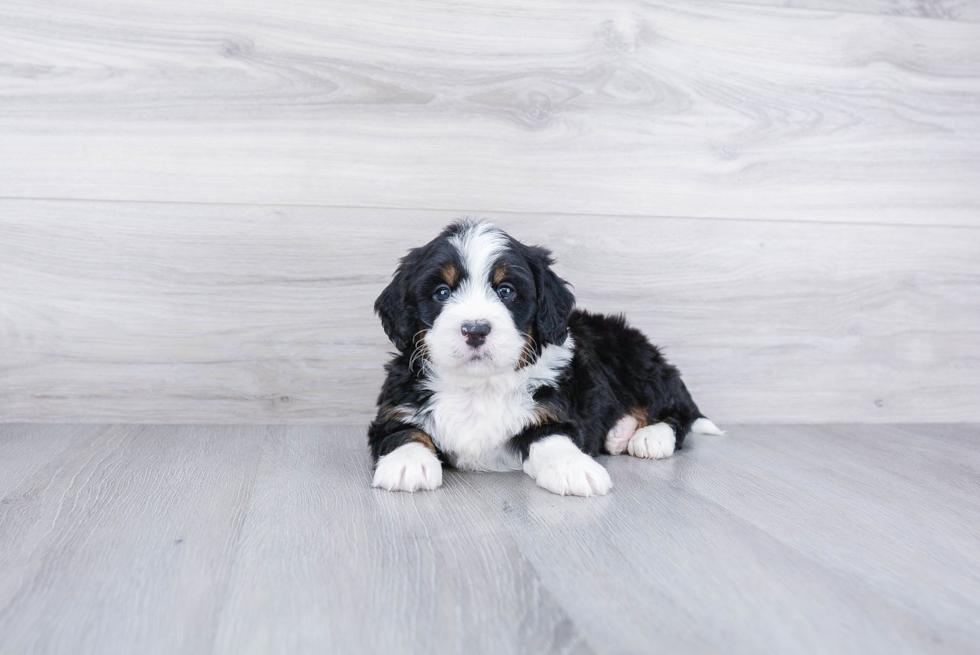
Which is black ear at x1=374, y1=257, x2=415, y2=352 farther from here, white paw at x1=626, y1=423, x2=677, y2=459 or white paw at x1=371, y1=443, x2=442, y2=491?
white paw at x1=626, y1=423, x2=677, y2=459

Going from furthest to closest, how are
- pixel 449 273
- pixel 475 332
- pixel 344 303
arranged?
pixel 344 303, pixel 449 273, pixel 475 332

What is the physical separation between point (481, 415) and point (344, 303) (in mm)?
740

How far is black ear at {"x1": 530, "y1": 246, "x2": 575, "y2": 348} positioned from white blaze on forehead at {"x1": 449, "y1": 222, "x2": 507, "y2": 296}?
111 mm

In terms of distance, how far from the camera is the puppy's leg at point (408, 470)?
1.59 m

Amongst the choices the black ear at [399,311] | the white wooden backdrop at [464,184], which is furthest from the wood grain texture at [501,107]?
the black ear at [399,311]

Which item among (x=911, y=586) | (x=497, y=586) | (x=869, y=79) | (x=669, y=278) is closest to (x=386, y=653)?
(x=497, y=586)

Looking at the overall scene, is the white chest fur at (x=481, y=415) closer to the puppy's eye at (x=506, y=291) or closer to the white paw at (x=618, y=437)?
the puppy's eye at (x=506, y=291)

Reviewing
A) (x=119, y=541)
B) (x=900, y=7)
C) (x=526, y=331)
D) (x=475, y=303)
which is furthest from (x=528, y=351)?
(x=900, y=7)

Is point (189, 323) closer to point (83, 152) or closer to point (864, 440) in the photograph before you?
point (83, 152)

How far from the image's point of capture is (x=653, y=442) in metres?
2.00

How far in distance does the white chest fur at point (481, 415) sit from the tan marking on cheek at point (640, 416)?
16.0 inches

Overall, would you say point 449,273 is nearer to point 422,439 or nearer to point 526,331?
A: point 526,331

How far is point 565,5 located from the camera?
7.74ft

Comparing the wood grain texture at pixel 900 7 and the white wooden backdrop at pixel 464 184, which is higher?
the wood grain texture at pixel 900 7
